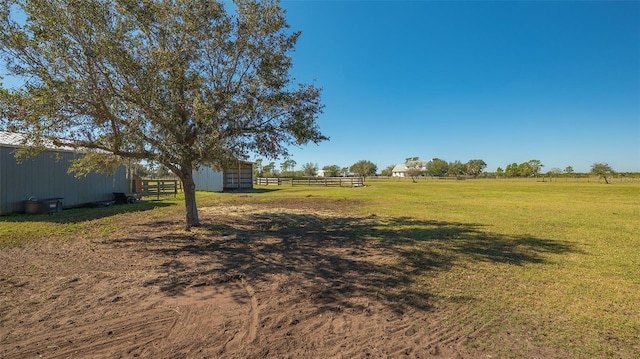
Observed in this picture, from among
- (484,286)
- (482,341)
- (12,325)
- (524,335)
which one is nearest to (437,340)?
(482,341)

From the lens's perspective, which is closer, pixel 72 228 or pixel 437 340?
pixel 437 340

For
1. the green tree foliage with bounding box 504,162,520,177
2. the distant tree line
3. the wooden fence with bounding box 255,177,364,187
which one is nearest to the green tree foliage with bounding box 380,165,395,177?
the distant tree line

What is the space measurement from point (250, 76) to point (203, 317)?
730 centimetres

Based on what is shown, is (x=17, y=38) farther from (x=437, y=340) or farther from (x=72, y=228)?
(x=437, y=340)

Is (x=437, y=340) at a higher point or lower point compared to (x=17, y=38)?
lower

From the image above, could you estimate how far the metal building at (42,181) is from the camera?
485 inches

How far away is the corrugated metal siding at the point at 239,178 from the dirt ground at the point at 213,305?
25799 mm

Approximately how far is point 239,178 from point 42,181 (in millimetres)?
20158

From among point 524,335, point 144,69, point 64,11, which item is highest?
point 64,11

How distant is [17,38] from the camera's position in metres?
6.55

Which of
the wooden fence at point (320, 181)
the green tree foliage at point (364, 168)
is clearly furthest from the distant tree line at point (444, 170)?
the wooden fence at point (320, 181)

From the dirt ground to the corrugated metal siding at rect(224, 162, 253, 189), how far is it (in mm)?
25799

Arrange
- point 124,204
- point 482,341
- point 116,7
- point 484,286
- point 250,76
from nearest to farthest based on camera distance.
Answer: point 482,341, point 484,286, point 116,7, point 250,76, point 124,204

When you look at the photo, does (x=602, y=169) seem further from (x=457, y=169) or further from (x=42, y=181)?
(x=42, y=181)
